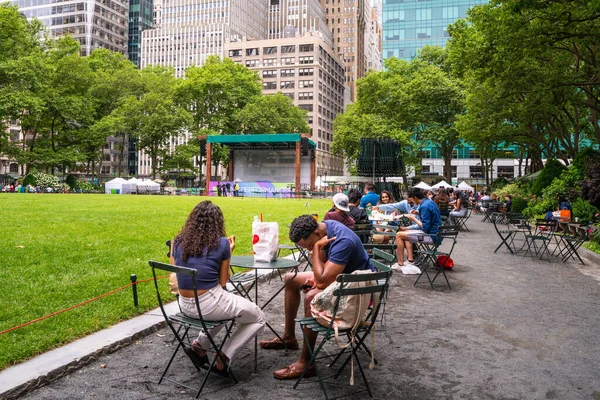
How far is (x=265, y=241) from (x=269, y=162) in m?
57.5

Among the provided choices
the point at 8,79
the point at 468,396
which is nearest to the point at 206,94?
the point at 8,79

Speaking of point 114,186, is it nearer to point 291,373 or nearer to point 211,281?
point 211,281

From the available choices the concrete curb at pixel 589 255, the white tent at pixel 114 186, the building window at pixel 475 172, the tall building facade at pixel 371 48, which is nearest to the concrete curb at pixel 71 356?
the concrete curb at pixel 589 255

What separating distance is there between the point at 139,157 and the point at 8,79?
72.2 meters

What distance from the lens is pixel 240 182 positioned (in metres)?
59.2

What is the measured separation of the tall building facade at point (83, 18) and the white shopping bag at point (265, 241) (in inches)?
4562

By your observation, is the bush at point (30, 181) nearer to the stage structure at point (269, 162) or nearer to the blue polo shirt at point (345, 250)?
the stage structure at point (269, 162)

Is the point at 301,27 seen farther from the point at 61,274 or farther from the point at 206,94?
the point at 61,274

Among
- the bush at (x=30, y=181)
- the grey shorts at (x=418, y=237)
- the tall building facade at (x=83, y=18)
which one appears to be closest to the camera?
the grey shorts at (x=418, y=237)

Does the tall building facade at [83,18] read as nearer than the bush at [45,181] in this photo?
No

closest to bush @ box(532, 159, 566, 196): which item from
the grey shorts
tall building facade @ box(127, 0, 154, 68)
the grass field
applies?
the grass field

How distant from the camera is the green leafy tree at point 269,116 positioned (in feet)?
208

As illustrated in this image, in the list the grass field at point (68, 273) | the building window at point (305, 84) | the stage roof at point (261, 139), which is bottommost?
the grass field at point (68, 273)

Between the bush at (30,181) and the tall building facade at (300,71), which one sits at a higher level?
the tall building facade at (300,71)
